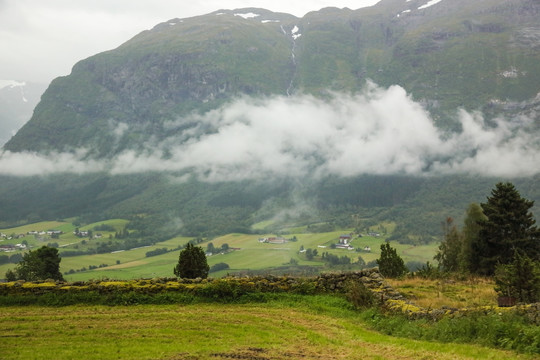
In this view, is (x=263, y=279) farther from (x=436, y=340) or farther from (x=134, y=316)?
(x=436, y=340)

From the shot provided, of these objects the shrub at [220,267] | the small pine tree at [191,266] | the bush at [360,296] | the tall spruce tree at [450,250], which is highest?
the small pine tree at [191,266]

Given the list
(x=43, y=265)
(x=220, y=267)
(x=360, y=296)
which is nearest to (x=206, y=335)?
(x=360, y=296)

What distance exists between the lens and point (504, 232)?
44.3 m

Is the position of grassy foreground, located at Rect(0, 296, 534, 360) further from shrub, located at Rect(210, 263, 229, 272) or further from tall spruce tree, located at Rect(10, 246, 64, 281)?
shrub, located at Rect(210, 263, 229, 272)

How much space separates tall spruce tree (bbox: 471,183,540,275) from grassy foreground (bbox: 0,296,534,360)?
28217 mm

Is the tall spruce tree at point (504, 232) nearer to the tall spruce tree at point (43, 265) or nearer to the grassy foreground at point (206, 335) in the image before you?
the grassy foreground at point (206, 335)

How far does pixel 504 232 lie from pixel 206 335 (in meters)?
38.9

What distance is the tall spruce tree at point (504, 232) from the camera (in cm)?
4328

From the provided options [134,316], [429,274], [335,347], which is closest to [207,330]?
[134,316]

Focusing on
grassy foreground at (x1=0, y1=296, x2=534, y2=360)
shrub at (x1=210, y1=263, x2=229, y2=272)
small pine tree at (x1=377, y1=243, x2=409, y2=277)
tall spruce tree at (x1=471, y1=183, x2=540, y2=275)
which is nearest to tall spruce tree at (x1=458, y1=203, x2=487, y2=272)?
tall spruce tree at (x1=471, y1=183, x2=540, y2=275)

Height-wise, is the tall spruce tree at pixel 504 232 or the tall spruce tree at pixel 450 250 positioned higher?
the tall spruce tree at pixel 504 232

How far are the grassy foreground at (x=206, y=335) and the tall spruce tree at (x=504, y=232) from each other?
28217mm

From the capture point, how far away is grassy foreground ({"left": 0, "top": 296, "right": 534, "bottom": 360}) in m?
15.0

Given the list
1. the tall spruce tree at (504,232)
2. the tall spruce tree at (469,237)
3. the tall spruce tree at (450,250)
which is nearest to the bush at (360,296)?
the tall spruce tree at (469,237)
